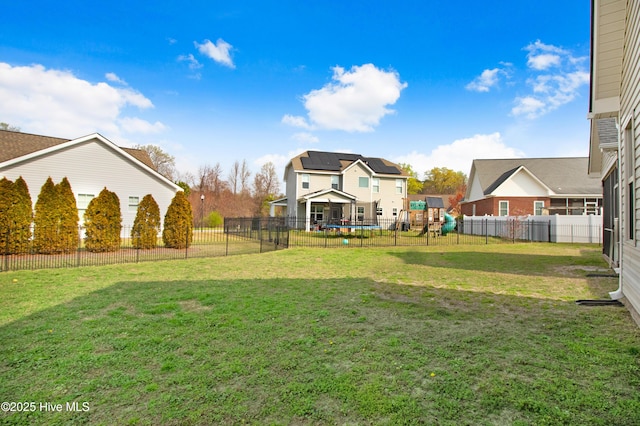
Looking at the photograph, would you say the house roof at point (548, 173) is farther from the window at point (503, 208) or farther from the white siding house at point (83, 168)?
the white siding house at point (83, 168)

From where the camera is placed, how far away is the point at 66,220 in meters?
12.3

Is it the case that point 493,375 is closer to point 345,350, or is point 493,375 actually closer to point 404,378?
point 404,378

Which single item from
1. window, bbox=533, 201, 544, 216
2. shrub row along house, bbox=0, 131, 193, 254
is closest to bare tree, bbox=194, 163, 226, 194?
shrub row along house, bbox=0, 131, 193, 254

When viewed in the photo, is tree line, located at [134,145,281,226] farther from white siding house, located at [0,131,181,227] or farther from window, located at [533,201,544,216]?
window, located at [533,201,544,216]

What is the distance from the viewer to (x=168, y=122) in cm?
2091

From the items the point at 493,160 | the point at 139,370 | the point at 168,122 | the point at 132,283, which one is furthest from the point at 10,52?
the point at 493,160

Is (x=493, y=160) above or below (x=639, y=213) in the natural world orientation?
above

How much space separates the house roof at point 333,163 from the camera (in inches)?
1242

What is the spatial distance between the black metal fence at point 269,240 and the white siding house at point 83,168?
7.81ft

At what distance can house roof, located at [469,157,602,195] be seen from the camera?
2788 cm

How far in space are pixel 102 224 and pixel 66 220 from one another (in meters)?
1.22

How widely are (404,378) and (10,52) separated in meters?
19.8

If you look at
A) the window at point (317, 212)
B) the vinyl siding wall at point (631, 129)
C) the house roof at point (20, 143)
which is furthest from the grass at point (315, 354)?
the window at point (317, 212)

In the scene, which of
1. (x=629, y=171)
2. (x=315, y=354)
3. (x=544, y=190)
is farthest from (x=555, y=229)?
(x=315, y=354)
